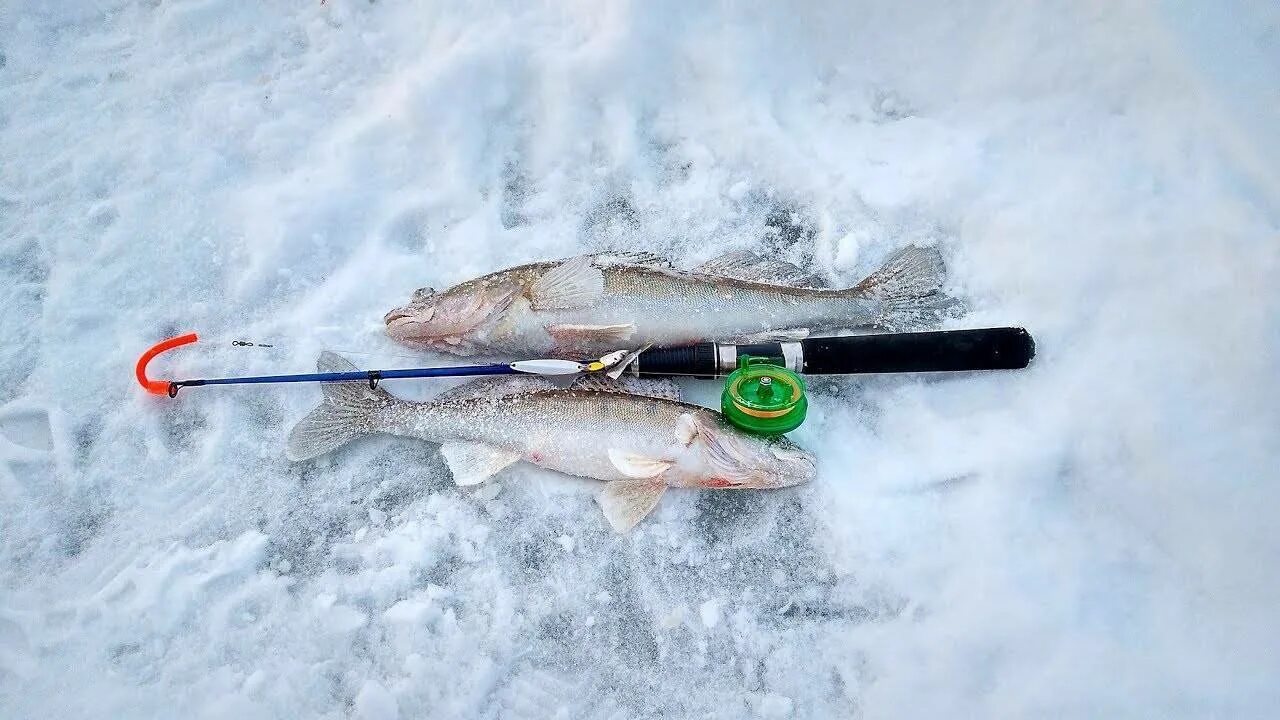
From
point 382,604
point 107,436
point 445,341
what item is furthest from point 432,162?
point 382,604

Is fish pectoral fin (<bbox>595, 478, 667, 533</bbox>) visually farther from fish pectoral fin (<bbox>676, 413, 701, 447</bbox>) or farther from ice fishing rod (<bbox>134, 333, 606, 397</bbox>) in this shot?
ice fishing rod (<bbox>134, 333, 606, 397</bbox>)

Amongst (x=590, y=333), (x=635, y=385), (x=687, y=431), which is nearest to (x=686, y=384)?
(x=635, y=385)

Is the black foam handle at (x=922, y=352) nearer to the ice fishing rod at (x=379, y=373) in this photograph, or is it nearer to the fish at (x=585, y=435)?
the fish at (x=585, y=435)

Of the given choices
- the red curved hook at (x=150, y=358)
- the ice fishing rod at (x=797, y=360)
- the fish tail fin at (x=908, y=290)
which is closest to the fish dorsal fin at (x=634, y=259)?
the ice fishing rod at (x=797, y=360)

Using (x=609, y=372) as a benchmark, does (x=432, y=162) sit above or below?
above

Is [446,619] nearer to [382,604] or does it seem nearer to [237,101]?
[382,604]

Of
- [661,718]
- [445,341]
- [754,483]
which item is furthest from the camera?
[445,341]
